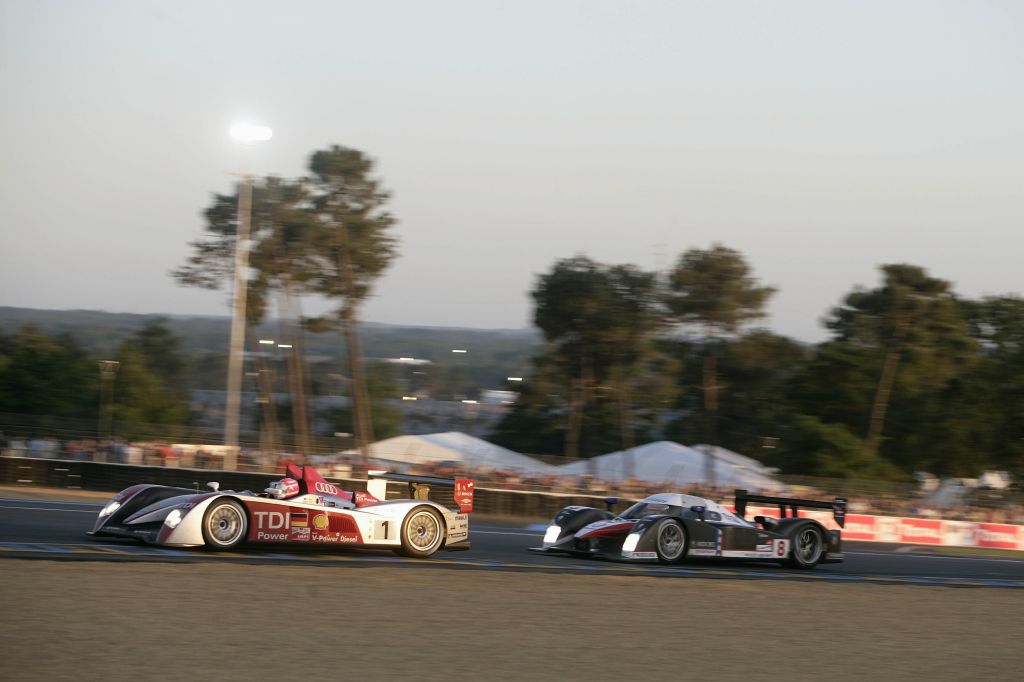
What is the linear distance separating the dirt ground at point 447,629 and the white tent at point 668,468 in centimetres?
2051

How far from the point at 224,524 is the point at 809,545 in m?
8.61

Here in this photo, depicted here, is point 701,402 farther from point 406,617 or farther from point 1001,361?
point 406,617

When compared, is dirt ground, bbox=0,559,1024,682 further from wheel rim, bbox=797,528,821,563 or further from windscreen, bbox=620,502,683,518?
wheel rim, bbox=797,528,821,563

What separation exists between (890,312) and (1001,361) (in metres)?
5.83

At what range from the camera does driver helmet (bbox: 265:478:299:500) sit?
1213 cm

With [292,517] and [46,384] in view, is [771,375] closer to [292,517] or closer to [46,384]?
[46,384]

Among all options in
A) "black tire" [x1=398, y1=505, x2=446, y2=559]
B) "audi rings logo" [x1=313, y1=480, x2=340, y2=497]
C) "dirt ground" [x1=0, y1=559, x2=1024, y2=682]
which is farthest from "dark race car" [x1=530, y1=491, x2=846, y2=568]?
"audi rings logo" [x1=313, y1=480, x2=340, y2=497]

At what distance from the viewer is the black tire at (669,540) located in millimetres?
14312

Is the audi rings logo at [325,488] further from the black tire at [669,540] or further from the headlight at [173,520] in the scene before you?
the black tire at [669,540]

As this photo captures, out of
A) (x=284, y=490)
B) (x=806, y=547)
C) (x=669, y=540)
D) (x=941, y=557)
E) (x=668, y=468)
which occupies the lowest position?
(x=941, y=557)

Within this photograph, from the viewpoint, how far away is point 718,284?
46.0m

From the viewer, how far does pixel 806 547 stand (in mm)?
15820

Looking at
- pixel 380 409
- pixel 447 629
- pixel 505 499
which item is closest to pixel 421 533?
pixel 447 629

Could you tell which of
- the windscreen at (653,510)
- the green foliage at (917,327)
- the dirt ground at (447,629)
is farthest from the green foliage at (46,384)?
the dirt ground at (447,629)
